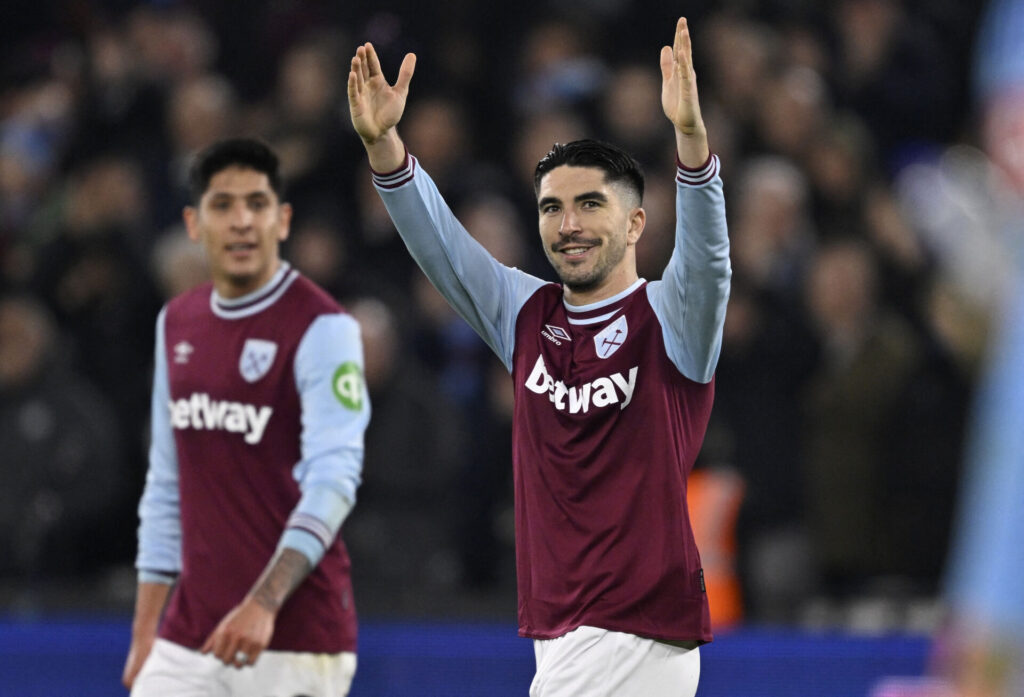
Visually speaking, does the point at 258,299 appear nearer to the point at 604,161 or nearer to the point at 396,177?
the point at 396,177

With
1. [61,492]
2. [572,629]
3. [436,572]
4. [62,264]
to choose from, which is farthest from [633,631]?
[62,264]

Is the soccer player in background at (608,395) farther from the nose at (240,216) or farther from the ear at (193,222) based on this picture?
the ear at (193,222)

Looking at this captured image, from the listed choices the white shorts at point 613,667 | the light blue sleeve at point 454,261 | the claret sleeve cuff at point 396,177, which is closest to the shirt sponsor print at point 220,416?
the light blue sleeve at point 454,261

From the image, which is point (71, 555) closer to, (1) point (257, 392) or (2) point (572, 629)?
(1) point (257, 392)

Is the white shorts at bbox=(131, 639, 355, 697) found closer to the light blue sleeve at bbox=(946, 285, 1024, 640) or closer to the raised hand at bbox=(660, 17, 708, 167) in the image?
the raised hand at bbox=(660, 17, 708, 167)

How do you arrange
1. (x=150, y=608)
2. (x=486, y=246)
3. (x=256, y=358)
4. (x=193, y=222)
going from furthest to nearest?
(x=486, y=246) < (x=193, y=222) < (x=150, y=608) < (x=256, y=358)

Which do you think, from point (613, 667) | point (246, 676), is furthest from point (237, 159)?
point (613, 667)

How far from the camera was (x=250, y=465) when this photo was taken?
4.65m

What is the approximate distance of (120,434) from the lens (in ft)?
23.7

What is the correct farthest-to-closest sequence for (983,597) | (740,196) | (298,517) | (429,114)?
(429,114)
(740,196)
(298,517)
(983,597)

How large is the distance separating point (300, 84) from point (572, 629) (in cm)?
562

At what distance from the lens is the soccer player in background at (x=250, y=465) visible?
4.55 metres

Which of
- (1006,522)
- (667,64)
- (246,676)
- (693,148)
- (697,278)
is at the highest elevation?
(667,64)

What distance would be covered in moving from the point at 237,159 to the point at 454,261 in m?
1.05
